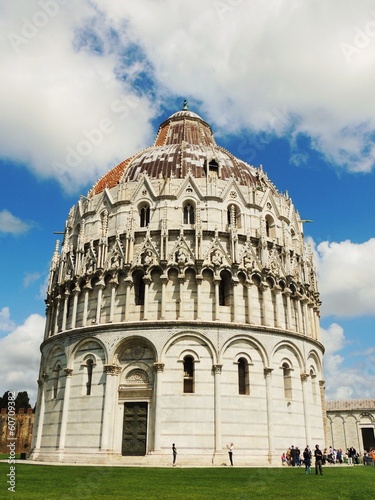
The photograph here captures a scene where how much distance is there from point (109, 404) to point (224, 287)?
11.4 meters

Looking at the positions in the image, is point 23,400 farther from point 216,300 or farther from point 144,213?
point 216,300

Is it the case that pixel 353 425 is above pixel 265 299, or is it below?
below

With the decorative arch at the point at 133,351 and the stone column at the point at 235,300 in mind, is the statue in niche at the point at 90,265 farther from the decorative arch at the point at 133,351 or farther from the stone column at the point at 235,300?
the stone column at the point at 235,300

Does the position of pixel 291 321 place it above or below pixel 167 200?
below

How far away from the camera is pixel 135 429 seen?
3200 cm

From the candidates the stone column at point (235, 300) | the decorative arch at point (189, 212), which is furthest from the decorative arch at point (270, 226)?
the stone column at point (235, 300)

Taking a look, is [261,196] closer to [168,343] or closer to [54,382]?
[168,343]

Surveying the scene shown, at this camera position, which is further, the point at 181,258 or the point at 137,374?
the point at 181,258

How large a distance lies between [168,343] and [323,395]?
16.1m

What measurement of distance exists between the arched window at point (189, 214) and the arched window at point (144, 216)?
2988 mm

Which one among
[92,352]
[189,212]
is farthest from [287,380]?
[189,212]

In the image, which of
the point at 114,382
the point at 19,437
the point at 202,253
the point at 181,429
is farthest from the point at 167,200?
the point at 19,437

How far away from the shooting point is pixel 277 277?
3731 centimetres

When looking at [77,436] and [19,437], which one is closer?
[77,436]
